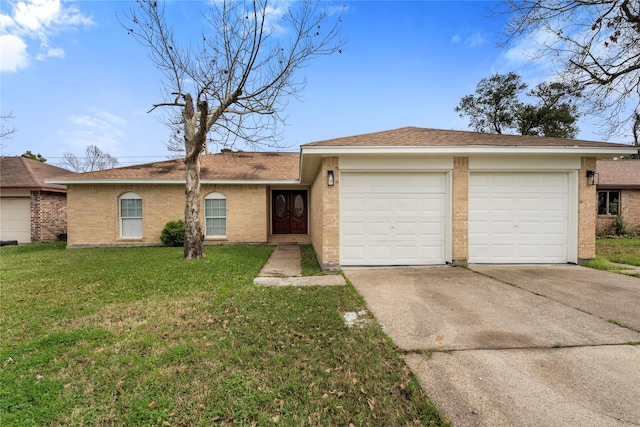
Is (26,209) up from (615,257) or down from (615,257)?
up

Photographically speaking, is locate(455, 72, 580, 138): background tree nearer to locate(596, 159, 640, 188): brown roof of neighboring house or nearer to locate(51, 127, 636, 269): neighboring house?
locate(596, 159, 640, 188): brown roof of neighboring house

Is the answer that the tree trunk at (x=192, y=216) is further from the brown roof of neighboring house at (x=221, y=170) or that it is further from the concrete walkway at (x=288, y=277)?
the brown roof of neighboring house at (x=221, y=170)

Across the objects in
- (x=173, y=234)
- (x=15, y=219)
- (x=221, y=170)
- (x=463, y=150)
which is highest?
(x=221, y=170)

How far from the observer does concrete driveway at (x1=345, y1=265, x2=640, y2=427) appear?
214 cm

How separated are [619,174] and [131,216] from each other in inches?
969

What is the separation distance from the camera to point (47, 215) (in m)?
14.0

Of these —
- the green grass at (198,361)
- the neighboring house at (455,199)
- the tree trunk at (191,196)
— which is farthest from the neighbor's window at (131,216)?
the neighboring house at (455,199)

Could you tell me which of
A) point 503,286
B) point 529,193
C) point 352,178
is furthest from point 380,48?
A: point 503,286

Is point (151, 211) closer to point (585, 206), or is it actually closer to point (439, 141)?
point (439, 141)

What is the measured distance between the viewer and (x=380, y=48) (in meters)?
9.80

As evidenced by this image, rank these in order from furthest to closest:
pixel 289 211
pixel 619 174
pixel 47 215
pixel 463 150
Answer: pixel 619 174 → pixel 289 211 → pixel 47 215 → pixel 463 150

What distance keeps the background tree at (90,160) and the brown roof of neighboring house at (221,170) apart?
31.5 metres

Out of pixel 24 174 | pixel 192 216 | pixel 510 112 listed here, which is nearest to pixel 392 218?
pixel 192 216

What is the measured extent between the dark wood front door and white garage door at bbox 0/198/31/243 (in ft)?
38.4
